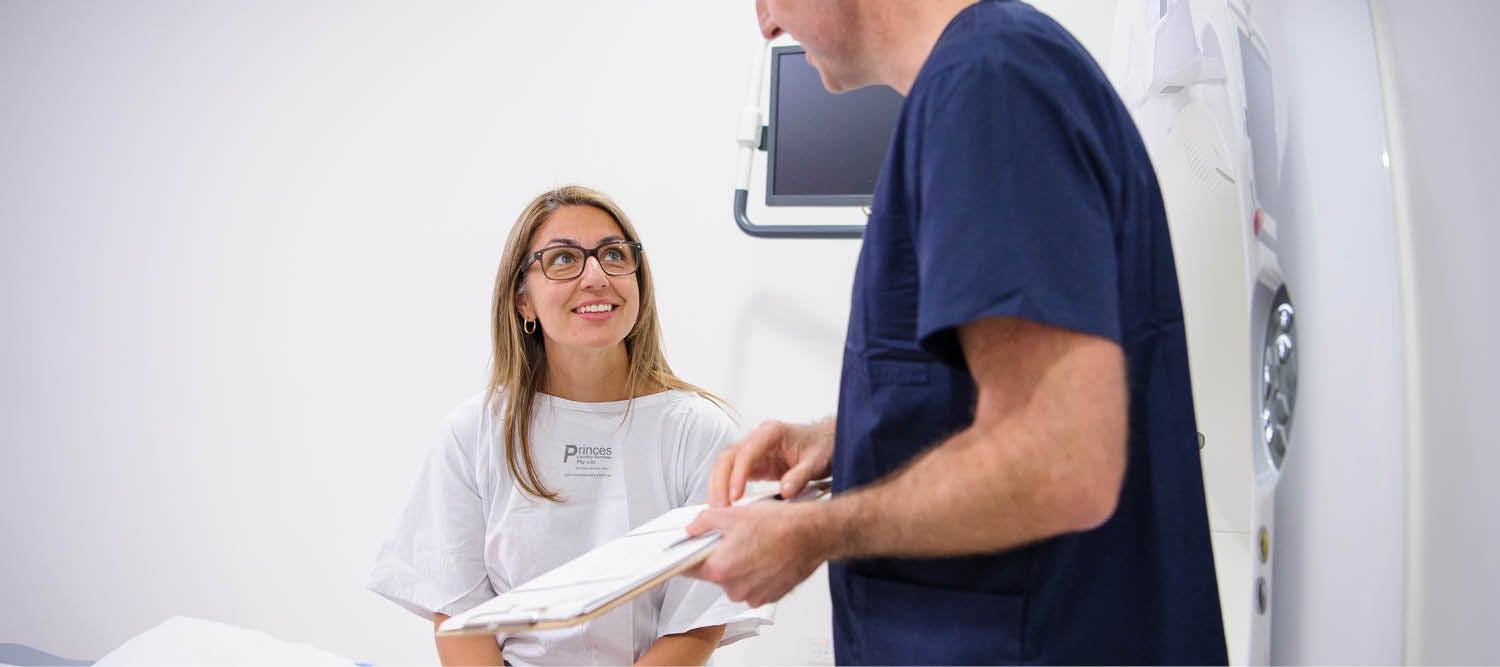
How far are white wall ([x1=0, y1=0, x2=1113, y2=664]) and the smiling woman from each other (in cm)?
Answer: 73

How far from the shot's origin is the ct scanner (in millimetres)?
1089

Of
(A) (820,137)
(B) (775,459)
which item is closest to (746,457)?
(B) (775,459)

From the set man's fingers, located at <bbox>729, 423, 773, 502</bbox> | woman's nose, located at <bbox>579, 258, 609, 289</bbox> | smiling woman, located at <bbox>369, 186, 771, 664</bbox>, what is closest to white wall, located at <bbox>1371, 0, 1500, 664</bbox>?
man's fingers, located at <bbox>729, 423, 773, 502</bbox>

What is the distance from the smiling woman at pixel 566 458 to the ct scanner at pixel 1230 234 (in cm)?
82

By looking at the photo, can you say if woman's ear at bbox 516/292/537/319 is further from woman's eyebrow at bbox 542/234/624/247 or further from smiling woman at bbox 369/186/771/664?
woman's eyebrow at bbox 542/234/624/247

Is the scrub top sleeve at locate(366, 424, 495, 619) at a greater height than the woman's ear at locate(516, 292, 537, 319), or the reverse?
the woman's ear at locate(516, 292, 537, 319)

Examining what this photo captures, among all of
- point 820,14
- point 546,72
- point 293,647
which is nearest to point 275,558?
point 293,647

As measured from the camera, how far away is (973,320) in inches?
25.6

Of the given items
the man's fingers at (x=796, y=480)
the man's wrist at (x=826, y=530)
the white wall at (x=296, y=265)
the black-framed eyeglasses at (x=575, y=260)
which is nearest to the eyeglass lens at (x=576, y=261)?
the black-framed eyeglasses at (x=575, y=260)

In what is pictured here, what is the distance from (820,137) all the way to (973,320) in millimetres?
1544

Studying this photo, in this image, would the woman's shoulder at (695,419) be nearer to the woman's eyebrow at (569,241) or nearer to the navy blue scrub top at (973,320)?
the woman's eyebrow at (569,241)

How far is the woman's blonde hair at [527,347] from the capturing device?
174cm

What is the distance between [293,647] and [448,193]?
1.47 m

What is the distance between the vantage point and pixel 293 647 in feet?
5.66
